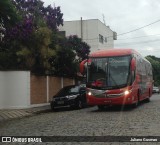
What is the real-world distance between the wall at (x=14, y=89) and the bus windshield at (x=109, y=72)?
572 centimetres

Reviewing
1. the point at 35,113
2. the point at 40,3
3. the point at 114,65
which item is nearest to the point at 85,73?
the point at 114,65

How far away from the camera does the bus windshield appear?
2131cm

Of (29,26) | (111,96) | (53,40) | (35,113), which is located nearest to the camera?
(111,96)

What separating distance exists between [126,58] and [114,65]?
73 cm

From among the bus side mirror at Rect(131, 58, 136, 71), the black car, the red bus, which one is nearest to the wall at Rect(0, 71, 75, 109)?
the black car

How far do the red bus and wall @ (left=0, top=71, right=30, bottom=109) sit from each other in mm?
5374

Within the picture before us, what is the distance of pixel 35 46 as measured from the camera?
27.5 m

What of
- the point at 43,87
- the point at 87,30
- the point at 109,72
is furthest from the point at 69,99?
the point at 87,30

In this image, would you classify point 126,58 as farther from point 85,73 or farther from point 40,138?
point 40,138

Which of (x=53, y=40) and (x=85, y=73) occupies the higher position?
(x=53, y=40)

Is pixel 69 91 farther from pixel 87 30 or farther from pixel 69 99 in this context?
pixel 87 30

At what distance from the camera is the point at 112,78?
21.4 meters

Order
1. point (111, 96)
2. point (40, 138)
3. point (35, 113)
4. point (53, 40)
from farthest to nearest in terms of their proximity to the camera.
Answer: point (53, 40) < point (35, 113) < point (111, 96) < point (40, 138)

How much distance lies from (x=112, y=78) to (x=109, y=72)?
0.36m
